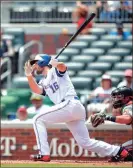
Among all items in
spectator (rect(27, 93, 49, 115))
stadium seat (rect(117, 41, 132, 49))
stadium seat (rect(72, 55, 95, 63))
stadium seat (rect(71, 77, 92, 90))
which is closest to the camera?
spectator (rect(27, 93, 49, 115))

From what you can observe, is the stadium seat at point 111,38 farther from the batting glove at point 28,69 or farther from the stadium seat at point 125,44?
the batting glove at point 28,69

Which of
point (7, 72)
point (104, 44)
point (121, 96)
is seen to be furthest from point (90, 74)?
point (121, 96)

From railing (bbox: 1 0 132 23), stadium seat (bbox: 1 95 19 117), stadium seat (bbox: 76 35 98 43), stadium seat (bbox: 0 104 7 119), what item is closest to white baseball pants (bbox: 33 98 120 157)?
stadium seat (bbox: 0 104 7 119)

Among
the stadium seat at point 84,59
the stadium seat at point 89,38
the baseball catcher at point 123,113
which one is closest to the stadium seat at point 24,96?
the stadium seat at point 84,59

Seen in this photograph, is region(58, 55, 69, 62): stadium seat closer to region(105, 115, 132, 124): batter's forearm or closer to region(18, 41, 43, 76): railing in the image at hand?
region(18, 41, 43, 76): railing

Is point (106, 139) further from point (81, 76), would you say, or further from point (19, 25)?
point (19, 25)

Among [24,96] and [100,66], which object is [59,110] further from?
[100,66]
